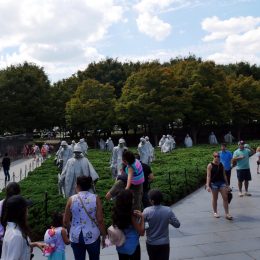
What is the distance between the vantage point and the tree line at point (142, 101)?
151ft

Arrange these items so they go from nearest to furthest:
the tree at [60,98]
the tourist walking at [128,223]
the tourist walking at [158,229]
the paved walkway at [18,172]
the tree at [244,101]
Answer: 1. the tourist walking at [128,223]
2. the tourist walking at [158,229]
3. the paved walkway at [18,172]
4. the tree at [244,101]
5. the tree at [60,98]

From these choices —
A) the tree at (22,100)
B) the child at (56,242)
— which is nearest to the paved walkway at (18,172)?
the tree at (22,100)

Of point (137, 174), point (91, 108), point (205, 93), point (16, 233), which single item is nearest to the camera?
point (16, 233)

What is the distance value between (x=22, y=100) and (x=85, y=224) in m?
45.8

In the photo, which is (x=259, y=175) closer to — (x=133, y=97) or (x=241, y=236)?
(x=241, y=236)

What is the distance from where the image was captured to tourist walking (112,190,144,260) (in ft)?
17.2

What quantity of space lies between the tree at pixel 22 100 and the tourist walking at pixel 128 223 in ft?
146

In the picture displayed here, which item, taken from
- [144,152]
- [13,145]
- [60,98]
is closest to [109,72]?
[60,98]

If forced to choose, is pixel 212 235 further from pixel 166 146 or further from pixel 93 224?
pixel 166 146

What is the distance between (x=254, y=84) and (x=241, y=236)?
46211mm

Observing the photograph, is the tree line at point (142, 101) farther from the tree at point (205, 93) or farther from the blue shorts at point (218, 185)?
the blue shorts at point (218, 185)

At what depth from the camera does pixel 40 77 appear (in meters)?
54.4

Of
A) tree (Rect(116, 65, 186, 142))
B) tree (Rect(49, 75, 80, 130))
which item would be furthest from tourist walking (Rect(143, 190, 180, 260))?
tree (Rect(49, 75, 80, 130))

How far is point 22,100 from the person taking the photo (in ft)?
164
